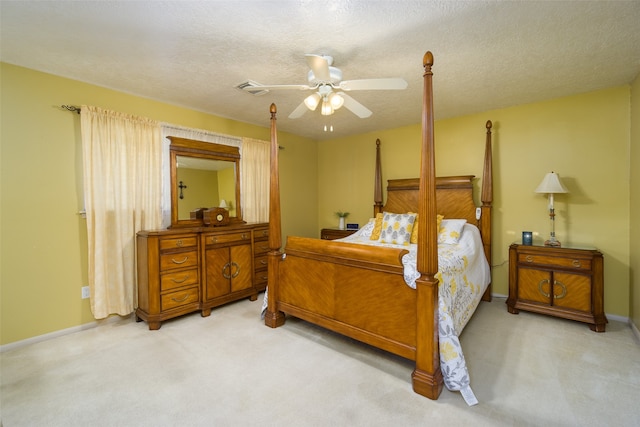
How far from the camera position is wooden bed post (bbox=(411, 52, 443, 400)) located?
5.75ft

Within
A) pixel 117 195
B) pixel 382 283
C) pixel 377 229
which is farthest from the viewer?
pixel 377 229

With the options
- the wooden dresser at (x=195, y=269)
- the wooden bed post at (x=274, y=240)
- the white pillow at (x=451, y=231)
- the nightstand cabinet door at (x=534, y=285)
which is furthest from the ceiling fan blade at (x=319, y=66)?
the nightstand cabinet door at (x=534, y=285)

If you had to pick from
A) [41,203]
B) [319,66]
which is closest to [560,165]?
[319,66]

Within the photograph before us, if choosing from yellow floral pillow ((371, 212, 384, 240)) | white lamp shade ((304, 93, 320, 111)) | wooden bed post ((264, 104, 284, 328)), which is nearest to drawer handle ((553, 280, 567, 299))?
yellow floral pillow ((371, 212, 384, 240))

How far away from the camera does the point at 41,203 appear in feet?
8.30

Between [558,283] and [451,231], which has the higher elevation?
[451,231]

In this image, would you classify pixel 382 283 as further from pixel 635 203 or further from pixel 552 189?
pixel 635 203

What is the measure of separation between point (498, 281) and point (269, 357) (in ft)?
9.87

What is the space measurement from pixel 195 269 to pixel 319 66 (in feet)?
8.03

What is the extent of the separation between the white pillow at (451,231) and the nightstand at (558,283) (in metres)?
0.58

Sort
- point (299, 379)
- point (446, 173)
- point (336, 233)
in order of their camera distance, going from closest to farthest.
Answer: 1. point (299, 379)
2. point (446, 173)
3. point (336, 233)

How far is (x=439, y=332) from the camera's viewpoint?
1.83m

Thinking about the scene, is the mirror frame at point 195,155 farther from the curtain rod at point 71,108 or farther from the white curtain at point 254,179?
the curtain rod at point 71,108

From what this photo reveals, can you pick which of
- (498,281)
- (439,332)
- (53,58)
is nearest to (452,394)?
(439,332)
